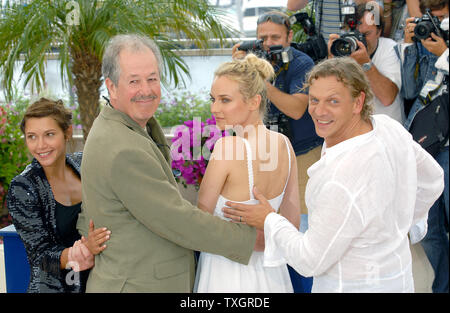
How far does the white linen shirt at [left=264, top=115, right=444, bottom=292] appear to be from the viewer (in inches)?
53.7

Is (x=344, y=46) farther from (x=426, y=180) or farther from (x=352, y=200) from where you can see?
(x=352, y=200)

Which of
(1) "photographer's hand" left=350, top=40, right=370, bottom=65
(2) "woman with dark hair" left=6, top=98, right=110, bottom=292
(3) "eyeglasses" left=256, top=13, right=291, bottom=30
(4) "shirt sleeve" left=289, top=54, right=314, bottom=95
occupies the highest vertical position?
(3) "eyeglasses" left=256, top=13, right=291, bottom=30

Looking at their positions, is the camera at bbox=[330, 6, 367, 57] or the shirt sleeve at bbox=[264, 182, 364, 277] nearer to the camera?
the shirt sleeve at bbox=[264, 182, 364, 277]

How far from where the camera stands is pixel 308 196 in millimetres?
1492

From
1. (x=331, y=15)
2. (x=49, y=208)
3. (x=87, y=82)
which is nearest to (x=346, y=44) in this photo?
(x=331, y=15)

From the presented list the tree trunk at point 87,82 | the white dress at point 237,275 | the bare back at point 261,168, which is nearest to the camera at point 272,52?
the bare back at point 261,168

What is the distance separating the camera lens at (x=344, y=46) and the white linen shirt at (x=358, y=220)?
3.15 ft

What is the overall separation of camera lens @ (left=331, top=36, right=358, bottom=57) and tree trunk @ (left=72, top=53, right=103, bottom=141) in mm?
1930

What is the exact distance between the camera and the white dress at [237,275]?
5.57 ft

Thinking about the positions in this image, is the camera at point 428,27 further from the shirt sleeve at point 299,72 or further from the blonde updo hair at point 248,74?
the blonde updo hair at point 248,74

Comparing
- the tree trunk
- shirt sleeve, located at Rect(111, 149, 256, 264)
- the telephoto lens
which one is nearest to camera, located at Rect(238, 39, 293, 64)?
the telephoto lens

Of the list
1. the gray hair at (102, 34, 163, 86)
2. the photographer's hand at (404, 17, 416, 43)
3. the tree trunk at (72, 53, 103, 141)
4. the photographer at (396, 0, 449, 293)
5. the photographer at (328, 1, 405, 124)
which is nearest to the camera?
the gray hair at (102, 34, 163, 86)

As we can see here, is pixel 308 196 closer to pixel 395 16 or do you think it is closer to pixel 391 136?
pixel 391 136

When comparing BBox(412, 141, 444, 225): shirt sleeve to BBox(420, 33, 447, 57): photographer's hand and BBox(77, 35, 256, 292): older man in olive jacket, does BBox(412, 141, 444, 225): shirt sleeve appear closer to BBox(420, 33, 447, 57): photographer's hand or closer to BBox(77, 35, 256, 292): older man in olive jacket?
BBox(77, 35, 256, 292): older man in olive jacket
